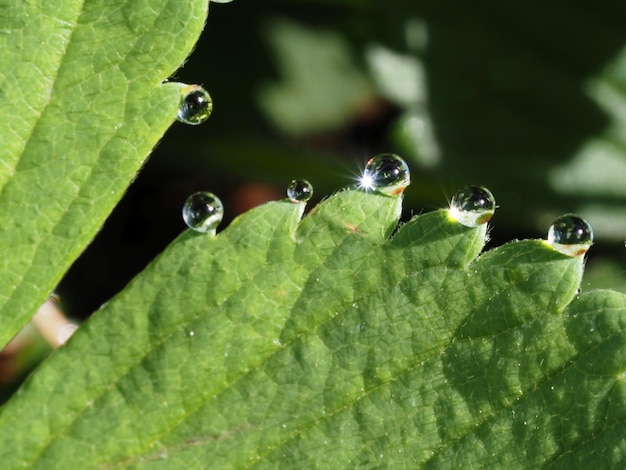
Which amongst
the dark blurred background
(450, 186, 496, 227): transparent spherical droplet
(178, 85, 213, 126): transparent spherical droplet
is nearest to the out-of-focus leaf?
the dark blurred background

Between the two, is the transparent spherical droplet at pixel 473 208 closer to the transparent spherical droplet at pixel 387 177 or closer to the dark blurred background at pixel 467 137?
the transparent spherical droplet at pixel 387 177

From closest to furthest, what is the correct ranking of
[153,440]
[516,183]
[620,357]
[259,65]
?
[620,357]
[153,440]
[516,183]
[259,65]

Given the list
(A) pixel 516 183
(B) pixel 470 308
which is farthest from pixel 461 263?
(A) pixel 516 183

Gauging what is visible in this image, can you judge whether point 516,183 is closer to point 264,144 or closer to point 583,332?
point 264,144

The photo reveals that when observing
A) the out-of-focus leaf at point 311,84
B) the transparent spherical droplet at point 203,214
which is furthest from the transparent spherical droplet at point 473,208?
the out-of-focus leaf at point 311,84

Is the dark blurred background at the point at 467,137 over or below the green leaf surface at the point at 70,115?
below

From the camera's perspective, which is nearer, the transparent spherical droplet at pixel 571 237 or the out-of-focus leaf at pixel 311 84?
the transparent spherical droplet at pixel 571 237

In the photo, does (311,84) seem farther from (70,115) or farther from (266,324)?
(266,324)

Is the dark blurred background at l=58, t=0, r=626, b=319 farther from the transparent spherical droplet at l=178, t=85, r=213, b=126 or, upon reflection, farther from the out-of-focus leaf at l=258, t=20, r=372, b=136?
the transparent spherical droplet at l=178, t=85, r=213, b=126
